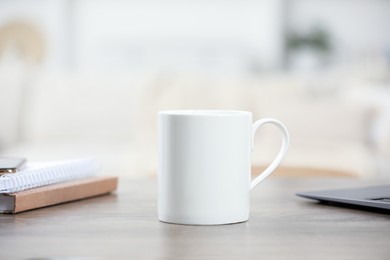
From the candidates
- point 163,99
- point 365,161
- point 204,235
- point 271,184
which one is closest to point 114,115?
point 163,99

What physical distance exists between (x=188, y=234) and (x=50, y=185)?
0.27 metres

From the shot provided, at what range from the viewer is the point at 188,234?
0.71 meters

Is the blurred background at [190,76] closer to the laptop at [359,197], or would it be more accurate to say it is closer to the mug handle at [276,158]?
the laptop at [359,197]

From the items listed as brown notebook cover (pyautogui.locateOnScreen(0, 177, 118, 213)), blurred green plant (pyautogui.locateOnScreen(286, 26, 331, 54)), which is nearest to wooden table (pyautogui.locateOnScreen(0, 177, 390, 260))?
brown notebook cover (pyautogui.locateOnScreen(0, 177, 118, 213))

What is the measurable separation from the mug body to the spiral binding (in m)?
0.18

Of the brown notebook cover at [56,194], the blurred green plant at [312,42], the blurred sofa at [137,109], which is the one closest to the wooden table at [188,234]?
the brown notebook cover at [56,194]

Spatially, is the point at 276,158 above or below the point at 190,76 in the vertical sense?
Answer: below

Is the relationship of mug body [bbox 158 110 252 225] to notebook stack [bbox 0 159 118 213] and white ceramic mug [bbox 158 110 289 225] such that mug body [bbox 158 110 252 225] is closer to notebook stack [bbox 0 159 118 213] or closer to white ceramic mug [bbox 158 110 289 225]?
white ceramic mug [bbox 158 110 289 225]

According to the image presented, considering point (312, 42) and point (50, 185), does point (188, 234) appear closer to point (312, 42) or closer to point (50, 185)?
point (50, 185)

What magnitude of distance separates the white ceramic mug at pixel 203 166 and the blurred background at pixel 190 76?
3.67 ft

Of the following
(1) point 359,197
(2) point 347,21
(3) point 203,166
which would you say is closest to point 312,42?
(2) point 347,21

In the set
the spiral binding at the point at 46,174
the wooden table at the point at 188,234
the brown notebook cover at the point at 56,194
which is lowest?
the wooden table at the point at 188,234

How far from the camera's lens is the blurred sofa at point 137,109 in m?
2.99

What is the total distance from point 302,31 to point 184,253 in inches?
209
